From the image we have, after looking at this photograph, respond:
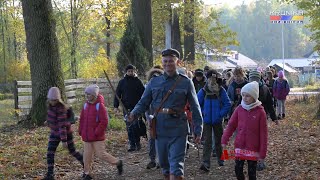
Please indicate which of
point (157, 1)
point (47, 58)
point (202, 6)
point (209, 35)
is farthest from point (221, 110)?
point (209, 35)

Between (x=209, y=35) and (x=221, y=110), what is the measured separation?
1055 inches

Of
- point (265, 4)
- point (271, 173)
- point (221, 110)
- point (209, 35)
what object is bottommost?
point (271, 173)

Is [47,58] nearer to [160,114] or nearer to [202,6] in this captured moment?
[160,114]

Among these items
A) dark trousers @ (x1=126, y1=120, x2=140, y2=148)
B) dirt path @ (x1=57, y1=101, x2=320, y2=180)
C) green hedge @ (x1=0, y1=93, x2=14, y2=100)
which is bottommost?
green hedge @ (x1=0, y1=93, x2=14, y2=100)

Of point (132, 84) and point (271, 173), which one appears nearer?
point (271, 173)

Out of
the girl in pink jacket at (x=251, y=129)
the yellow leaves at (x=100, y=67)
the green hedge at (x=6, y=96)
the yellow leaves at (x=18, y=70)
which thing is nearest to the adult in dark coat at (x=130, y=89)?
the girl in pink jacket at (x=251, y=129)

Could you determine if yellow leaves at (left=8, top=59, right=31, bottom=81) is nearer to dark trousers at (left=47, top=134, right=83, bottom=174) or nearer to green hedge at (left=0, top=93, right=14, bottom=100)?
green hedge at (left=0, top=93, right=14, bottom=100)

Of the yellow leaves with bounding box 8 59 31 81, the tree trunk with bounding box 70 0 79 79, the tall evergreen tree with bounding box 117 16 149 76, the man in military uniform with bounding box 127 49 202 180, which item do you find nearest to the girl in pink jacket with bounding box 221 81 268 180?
the man in military uniform with bounding box 127 49 202 180

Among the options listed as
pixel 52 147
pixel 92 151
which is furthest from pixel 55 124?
pixel 92 151

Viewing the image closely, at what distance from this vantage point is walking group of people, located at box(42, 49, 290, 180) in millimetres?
6180

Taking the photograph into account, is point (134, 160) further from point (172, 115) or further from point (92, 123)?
point (172, 115)

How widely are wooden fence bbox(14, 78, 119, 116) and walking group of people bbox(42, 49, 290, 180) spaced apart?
27.8ft

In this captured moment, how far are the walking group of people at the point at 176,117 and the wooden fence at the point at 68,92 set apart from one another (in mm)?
8480

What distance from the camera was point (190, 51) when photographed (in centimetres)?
3052
